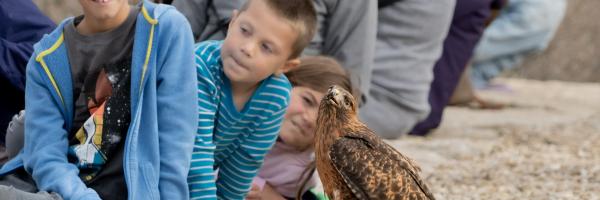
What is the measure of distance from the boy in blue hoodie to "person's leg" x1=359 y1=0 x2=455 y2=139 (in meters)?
2.74

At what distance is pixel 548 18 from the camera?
33.0 feet

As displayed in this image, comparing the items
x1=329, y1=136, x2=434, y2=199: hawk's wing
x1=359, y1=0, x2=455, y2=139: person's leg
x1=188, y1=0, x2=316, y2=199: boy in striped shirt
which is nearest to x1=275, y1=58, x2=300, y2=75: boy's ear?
x1=188, y1=0, x2=316, y2=199: boy in striped shirt

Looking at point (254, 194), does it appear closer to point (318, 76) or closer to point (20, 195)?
point (318, 76)

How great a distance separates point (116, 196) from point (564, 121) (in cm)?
525

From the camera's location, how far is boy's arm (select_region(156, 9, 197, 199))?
3.62 m

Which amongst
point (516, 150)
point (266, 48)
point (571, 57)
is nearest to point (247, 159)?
point (266, 48)

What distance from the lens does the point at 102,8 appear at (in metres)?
3.47

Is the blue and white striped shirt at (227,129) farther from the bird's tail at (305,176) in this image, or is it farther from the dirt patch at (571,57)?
the dirt patch at (571,57)

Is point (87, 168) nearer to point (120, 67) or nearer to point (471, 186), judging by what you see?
point (120, 67)

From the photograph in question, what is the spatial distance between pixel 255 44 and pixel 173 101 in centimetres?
34

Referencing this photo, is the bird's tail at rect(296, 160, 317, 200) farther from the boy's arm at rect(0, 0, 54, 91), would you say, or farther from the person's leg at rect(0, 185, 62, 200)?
the person's leg at rect(0, 185, 62, 200)

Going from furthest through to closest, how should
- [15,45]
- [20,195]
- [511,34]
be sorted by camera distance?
[511,34] → [15,45] → [20,195]

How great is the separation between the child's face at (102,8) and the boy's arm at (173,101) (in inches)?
5.8

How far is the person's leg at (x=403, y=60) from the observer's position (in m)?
6.32
